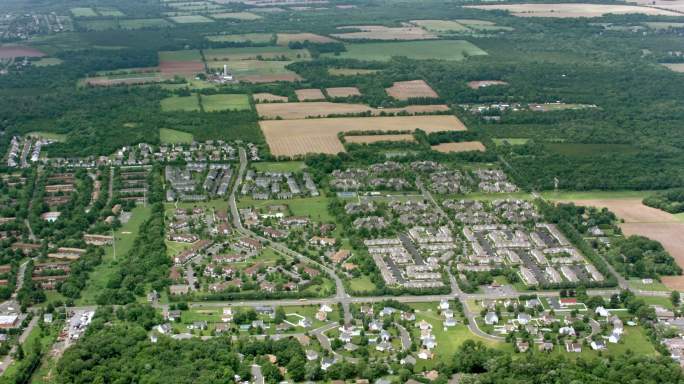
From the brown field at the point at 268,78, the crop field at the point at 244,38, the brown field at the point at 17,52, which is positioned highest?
the brown field at the point at 268,78

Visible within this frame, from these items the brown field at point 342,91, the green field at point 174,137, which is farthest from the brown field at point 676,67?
the green field at point 174,137

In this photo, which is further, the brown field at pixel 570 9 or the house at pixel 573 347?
the brown field at pixel 570 9

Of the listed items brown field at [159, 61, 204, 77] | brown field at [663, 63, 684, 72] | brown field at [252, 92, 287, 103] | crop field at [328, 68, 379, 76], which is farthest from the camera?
brown field at [663, 63, 684, 72]

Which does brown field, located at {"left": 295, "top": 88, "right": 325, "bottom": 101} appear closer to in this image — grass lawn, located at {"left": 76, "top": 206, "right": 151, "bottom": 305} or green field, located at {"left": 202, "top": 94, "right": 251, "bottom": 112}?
green field, located at {"left": 202, "top": 94, "right": 251, "bottom": 112}

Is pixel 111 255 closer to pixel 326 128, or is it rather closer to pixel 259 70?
pixel 326 128

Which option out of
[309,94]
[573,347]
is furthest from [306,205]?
[309,94]

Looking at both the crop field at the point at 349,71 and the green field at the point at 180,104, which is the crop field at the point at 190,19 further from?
the green field at the point at 180,104

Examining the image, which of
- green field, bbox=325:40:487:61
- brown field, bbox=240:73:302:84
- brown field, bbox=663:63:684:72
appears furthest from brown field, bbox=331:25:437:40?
brown field, bbox=663:63:684:72
